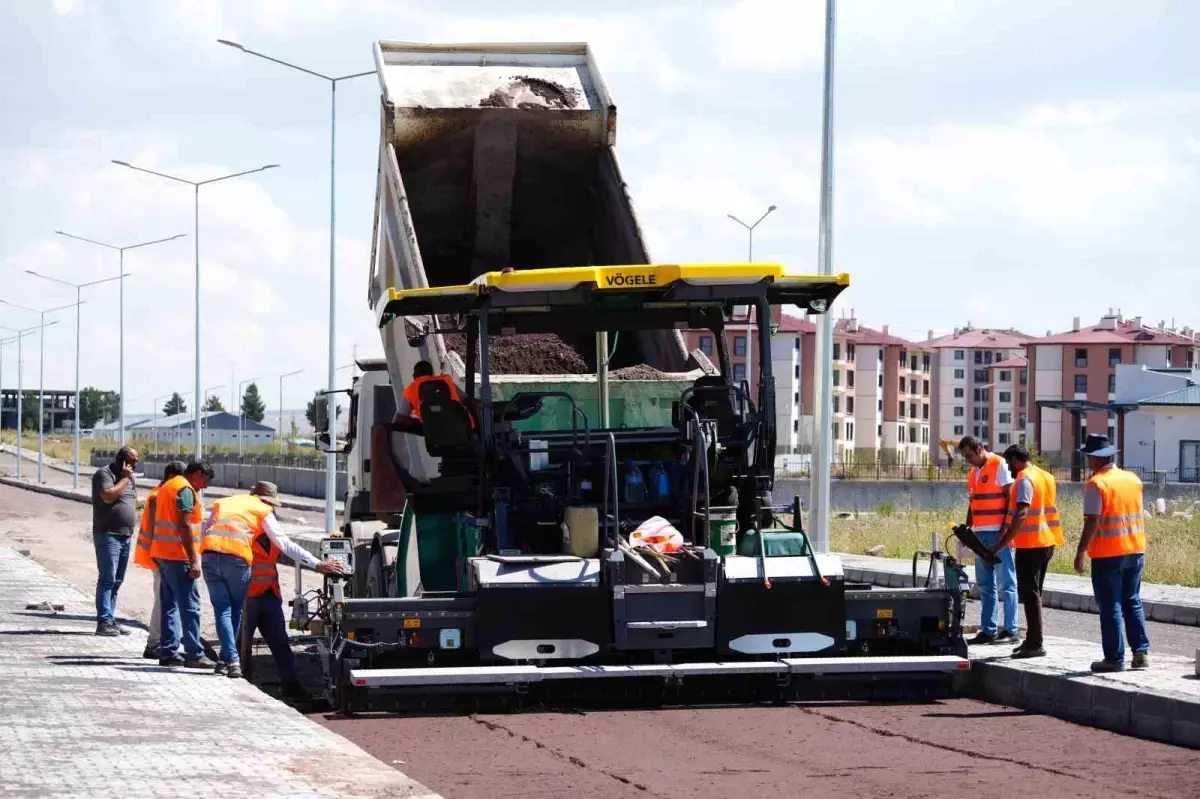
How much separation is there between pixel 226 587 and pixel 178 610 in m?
0.92

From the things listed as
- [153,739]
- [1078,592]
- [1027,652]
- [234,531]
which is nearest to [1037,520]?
[1027,652]

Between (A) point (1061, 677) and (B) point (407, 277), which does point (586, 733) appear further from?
(B) point (407, 277)

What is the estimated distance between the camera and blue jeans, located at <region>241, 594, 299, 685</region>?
39.1 ft

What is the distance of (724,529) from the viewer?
11344 mm

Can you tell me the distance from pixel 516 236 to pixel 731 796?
8.61 metres

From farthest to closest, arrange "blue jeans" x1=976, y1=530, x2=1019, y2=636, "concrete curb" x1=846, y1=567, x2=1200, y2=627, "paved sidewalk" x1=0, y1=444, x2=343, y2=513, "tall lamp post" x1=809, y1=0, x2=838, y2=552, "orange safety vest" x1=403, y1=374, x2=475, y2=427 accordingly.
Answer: "paved sidewalk" x1=0, y1=444, x2=343, y2=513, "tall lamp post" x1=809, y1=0, x2=838, y2=552, "concrete curb" x1=846, y1=567, x2=1200, y2=627, "blue jeans" x1=976, y1=530, x2=1019, y2=636, "orange safety vest" x1=403, y1=374, x2=475, y2=427

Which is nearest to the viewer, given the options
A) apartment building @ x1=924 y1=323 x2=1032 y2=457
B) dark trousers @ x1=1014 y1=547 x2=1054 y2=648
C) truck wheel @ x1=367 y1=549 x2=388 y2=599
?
dark trousers @ x1=1014 y1=547 x2=1054 y2=648

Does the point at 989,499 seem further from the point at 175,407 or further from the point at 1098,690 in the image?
the point at 175,407

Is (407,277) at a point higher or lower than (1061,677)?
higher

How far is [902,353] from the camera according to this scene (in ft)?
428

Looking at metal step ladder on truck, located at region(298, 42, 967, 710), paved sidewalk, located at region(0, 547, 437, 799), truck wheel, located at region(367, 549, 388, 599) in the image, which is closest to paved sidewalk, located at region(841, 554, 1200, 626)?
metal step ladder on truck, located at region(298, 42, 967, 710)

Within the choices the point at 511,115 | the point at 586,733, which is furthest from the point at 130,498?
the point at 586,733

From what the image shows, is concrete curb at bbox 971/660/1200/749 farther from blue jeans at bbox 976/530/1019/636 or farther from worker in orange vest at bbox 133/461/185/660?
worker in orange vest at bbox 133/461/185/660

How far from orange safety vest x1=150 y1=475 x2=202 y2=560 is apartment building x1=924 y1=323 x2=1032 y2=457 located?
445ft
